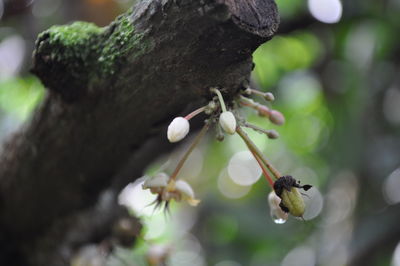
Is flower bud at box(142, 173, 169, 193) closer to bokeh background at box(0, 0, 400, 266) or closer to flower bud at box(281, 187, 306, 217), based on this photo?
flower bud at box(281, 187, 306, 217)

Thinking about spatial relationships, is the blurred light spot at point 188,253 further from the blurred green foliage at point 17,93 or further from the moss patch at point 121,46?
the moss patch at point 121,46

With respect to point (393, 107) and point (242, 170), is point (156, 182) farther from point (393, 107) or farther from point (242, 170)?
point (242, 170)

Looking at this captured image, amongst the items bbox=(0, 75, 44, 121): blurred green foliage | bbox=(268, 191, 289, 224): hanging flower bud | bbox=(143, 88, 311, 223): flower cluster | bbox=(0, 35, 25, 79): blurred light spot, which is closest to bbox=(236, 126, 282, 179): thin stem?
bbox=(143, 88, 311, 223): flower cluster

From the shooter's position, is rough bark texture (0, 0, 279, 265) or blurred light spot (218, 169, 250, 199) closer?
rough bark texture (0, 0, 279, 265)

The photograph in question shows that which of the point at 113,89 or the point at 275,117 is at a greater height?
the point at 113,89

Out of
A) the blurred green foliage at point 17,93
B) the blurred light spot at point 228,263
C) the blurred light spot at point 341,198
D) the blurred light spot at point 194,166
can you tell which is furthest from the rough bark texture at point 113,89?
the blurred light spot at point 194,166

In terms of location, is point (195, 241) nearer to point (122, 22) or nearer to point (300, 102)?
point (300, 102)

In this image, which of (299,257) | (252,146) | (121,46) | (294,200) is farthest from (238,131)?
(299,257)
